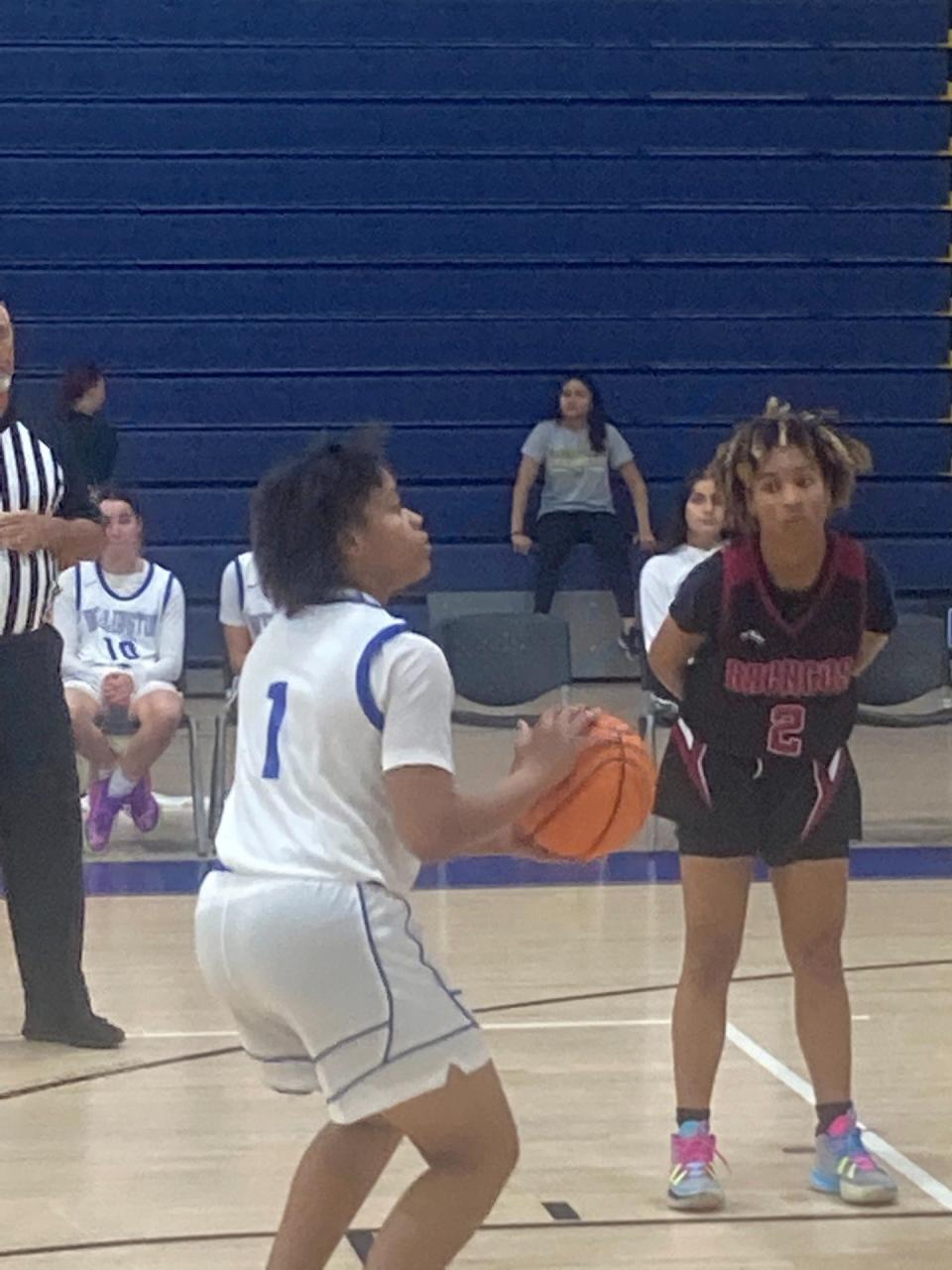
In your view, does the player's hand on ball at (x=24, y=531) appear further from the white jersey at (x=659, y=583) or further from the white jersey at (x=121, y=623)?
the white jersey at (x=121, y=623)

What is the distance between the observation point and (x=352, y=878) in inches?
112

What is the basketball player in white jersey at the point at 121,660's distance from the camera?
816 cm

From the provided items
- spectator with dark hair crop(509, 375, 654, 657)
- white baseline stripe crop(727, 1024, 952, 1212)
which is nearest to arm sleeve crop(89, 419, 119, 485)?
spectator with dark hair crop(509, 375, 654, 657)

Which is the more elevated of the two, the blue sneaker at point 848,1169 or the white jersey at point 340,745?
the white jersey at point 340,745

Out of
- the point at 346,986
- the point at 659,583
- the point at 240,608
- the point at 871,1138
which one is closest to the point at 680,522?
the point at 659,583

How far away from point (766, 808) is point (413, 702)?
57.2 inches

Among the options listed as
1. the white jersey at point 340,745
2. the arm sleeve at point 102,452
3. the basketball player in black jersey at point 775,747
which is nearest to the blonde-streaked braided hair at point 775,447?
the basketball player in black jersey at point 775,747

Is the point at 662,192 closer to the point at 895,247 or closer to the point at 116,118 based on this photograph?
the point at 895,247

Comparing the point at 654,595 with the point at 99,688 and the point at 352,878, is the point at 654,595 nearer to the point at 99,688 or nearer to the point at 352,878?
the point at 99,688

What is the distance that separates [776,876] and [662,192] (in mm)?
9651

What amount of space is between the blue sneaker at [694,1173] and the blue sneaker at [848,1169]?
0.68ft

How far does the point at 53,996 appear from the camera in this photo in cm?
538

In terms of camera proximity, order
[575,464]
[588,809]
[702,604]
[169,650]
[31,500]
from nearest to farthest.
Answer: [588,809] < [702,604] < [31,500] < [169,650] < [575,464]

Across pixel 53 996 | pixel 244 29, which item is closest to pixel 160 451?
pixel 244 29
